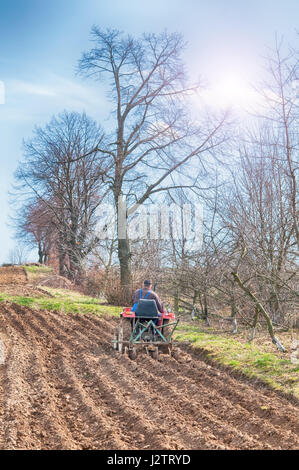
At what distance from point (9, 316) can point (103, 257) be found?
8.76 m

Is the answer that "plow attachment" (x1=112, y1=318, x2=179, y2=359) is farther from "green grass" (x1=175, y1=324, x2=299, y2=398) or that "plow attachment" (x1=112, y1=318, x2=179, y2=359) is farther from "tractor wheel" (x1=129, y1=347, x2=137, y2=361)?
"green grass" (x1=175, y1=324, x2=299, y2=398)

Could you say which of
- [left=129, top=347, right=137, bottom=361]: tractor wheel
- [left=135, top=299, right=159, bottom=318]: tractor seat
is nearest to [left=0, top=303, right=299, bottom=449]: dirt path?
[left=129, top=347, right=137, bottom=361]: tractor wheel

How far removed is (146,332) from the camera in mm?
10391

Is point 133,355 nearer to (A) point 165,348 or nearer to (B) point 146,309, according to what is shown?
(A) point 165,348

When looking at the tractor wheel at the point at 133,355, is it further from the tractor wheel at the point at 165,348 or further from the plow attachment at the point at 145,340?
the tractor wheel at the point at 165,348

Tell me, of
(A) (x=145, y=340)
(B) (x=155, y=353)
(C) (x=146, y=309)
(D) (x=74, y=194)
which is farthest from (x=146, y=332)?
(D) (x=74, y=194)

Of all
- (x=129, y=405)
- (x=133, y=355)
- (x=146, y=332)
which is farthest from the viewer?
(x=146, y=332)

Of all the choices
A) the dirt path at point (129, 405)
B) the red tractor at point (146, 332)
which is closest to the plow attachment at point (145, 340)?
the red tractor at point (146, 332)

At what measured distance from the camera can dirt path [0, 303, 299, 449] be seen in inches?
211

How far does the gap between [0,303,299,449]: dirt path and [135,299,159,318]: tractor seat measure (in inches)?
36.0

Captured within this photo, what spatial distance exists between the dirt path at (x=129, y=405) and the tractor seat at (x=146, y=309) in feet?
3.00

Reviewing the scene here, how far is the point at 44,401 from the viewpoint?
270 inches

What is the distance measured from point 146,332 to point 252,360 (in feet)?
7.95
